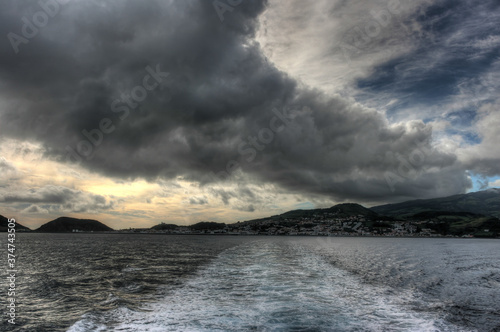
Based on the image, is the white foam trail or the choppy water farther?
the choppy water

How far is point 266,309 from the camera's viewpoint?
1862 cm

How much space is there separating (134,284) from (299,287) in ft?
52.5

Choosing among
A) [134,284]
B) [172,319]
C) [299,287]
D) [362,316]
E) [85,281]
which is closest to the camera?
[172,319]

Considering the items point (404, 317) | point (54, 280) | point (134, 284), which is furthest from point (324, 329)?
point (54, 280)

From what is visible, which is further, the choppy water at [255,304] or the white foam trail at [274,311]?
the choppy water at [255,304]

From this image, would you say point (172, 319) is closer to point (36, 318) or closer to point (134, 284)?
point (36, 318)

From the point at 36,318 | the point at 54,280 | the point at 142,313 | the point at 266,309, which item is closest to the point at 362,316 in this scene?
the point at 266,309

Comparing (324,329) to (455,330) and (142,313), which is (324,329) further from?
(142,313)

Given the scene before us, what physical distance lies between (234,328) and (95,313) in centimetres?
922

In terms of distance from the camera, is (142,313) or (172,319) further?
(142,313)

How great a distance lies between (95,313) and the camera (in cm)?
1781

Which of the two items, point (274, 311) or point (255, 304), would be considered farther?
point (255, 304)

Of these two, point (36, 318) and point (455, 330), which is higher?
point (36, 318)

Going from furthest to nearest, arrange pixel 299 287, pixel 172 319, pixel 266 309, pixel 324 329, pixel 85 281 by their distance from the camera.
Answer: pixel 85 281 → pixel 299 287 → pixel 266 309 → pixel 172 319 → pixel 324 329
